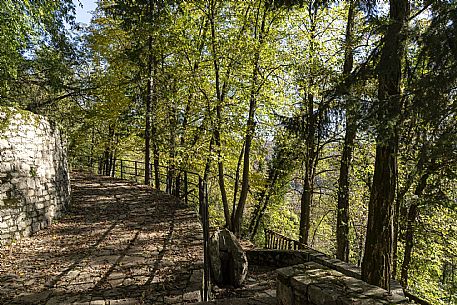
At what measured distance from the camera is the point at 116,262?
5.12 meters

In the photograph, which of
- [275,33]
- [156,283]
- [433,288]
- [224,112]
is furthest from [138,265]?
A: [433,288]

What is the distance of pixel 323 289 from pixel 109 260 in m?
3.62

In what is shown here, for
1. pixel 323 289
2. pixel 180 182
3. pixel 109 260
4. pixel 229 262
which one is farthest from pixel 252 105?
pixel 323 289

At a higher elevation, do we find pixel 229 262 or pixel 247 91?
pixel 247 91

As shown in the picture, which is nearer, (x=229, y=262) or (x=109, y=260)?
(x=109, y=260)

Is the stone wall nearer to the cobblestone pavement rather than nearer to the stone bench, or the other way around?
the cobblestone pavement

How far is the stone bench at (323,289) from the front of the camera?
2.86 m

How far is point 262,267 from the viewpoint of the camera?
330 inches

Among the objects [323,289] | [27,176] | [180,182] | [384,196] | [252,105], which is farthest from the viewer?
[180,182]

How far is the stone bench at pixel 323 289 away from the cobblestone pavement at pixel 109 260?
1.21m

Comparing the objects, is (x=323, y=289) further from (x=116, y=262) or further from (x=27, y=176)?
(x=27, y=176)

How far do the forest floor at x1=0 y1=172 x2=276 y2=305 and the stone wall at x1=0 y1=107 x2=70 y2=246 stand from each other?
31 centimetres

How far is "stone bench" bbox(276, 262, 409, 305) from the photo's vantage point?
286cm

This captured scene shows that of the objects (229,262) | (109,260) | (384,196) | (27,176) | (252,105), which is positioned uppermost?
(252,105)
